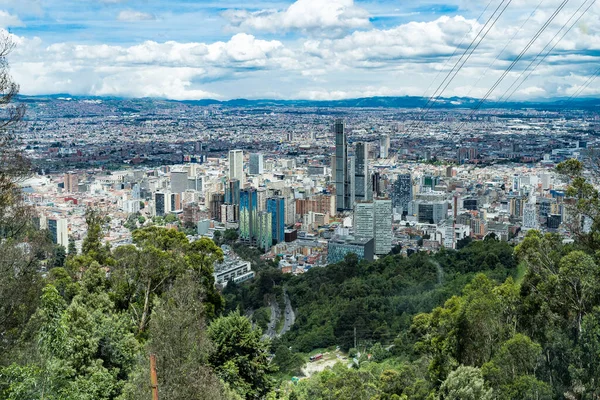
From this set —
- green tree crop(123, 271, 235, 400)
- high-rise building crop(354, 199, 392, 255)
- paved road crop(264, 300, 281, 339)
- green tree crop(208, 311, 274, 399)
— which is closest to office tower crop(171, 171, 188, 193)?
high-rise building crop(354, 199, 392, 255)

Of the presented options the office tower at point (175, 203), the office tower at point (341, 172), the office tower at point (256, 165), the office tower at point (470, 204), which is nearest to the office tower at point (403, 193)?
the office tower at point (470, 204)

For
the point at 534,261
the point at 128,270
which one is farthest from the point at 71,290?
the point at 534,261

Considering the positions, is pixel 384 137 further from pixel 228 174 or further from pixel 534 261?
pixel 534 261

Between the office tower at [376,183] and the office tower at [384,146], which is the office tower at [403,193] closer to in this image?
the office tower at [376,183]

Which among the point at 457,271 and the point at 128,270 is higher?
the point at 128,270

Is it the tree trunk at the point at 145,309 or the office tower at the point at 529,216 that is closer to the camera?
the tree trunk at the point at 145,309

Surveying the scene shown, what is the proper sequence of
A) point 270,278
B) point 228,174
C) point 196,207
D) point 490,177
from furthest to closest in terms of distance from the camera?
point 228,174 < point 490,177 < point 196,207 < point 270,278

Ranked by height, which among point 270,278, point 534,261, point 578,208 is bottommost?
point 270,278
